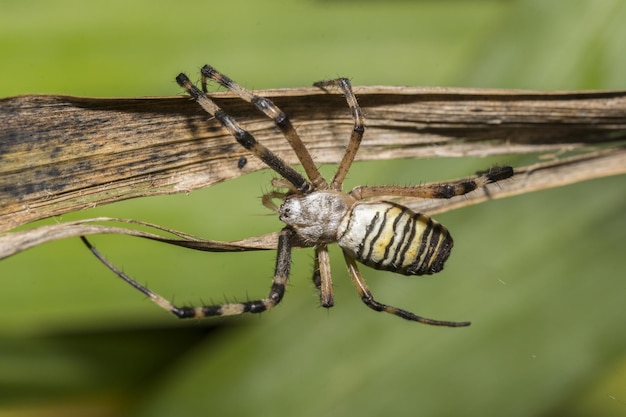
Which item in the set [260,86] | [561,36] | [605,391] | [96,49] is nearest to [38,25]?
[96,49]

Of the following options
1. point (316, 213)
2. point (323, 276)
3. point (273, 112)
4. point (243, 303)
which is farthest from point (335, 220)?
point (273, 112)

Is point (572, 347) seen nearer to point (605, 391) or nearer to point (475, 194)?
point (605, 391)

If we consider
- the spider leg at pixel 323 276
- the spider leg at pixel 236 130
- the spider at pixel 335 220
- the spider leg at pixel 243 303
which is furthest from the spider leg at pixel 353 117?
the spider leg at pixel 323 276

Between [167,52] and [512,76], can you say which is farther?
[167,52]

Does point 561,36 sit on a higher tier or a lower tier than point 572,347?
higher

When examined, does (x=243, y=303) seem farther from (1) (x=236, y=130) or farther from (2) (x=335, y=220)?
(1) (x=236, y=130)

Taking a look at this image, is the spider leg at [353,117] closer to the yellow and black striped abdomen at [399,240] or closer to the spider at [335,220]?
the spider at [335,220]
